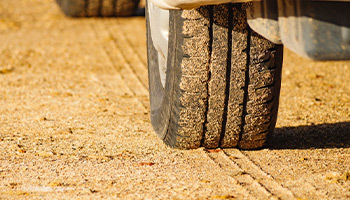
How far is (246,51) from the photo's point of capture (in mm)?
2307

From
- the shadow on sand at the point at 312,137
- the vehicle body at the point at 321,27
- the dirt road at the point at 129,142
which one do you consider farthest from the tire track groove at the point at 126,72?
the vehicle body at the point at 321,27

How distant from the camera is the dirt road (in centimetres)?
216

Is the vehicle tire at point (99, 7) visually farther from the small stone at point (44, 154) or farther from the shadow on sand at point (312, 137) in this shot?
the small stone at point (44, 154)

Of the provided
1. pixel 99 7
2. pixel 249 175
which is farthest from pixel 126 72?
pixel 99 7

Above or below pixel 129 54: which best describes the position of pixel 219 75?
above

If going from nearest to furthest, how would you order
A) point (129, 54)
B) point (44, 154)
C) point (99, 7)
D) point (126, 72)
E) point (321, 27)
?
point (321, 27), point (44, 154), point (126, 72), point (129, 54), point (99, 7)

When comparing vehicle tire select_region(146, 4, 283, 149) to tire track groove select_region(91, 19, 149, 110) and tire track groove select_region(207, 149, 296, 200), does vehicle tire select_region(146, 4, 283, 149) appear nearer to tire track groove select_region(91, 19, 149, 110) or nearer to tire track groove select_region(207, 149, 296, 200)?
tire track groove select_region(207, 149, 296, 200)

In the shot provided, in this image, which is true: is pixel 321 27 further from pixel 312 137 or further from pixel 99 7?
pixel 99 7

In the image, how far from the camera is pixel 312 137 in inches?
112

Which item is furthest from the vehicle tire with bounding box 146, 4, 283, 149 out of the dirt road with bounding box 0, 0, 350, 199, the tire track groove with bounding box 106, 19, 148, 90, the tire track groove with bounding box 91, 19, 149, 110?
the tire track groove with bounding box 106, 19, 148, 90

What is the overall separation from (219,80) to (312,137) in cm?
78

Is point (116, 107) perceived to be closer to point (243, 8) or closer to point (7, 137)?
point (7, 137)

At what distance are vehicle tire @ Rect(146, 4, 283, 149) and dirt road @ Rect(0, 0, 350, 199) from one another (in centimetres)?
11

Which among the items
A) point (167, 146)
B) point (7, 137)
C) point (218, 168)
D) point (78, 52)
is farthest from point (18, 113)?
point (78, 52)
